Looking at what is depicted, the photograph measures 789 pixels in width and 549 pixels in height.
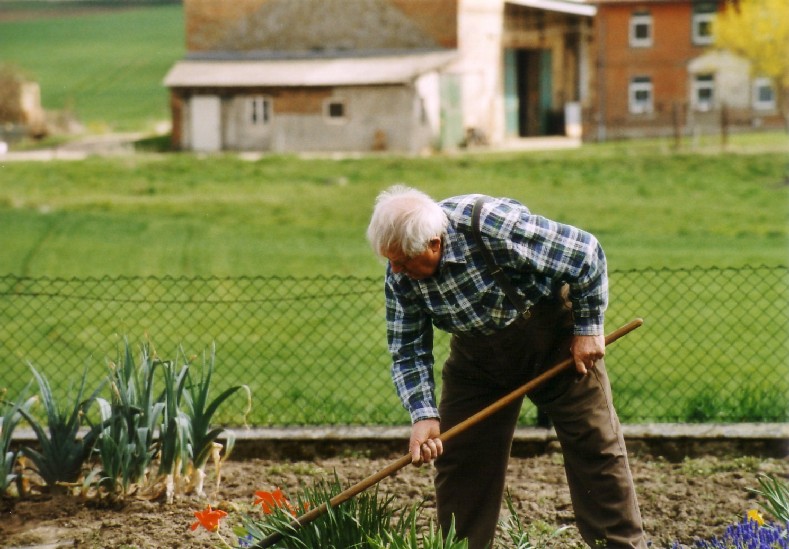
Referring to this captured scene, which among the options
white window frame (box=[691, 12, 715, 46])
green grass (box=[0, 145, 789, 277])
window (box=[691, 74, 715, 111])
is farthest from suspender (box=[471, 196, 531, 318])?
white window frame (box=[691, 12, 715, 46])

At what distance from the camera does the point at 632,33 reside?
110 ft

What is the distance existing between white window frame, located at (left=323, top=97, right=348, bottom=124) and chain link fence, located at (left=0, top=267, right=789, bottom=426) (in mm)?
16979

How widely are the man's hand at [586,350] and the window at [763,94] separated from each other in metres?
29.6

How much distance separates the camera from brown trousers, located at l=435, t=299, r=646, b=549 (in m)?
4.04

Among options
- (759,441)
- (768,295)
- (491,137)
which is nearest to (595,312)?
(759,441)

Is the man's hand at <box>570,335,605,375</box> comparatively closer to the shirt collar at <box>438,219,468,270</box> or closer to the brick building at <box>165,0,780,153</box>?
the shirt collar at <box>438,219,468,270</box>

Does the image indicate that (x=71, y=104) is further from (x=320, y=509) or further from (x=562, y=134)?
(x=320, y=509)

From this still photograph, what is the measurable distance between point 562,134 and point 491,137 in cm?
456

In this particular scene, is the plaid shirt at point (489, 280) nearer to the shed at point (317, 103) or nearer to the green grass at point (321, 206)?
the green grass at point (321, 206)

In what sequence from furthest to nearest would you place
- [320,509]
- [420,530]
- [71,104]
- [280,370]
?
1. [71,104]
2. [280,370]
3. [420,530]
4. [320,509]

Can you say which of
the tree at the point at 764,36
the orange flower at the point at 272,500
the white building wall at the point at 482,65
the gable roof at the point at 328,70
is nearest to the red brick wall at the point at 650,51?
the tree at the point at 764,36

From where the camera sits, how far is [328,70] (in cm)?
2841

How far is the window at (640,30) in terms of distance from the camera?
33.5 m

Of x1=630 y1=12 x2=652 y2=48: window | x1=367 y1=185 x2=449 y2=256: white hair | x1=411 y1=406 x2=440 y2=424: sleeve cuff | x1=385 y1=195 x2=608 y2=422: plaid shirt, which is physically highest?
x1=630 y1=12 x2=652 y2=48: window
